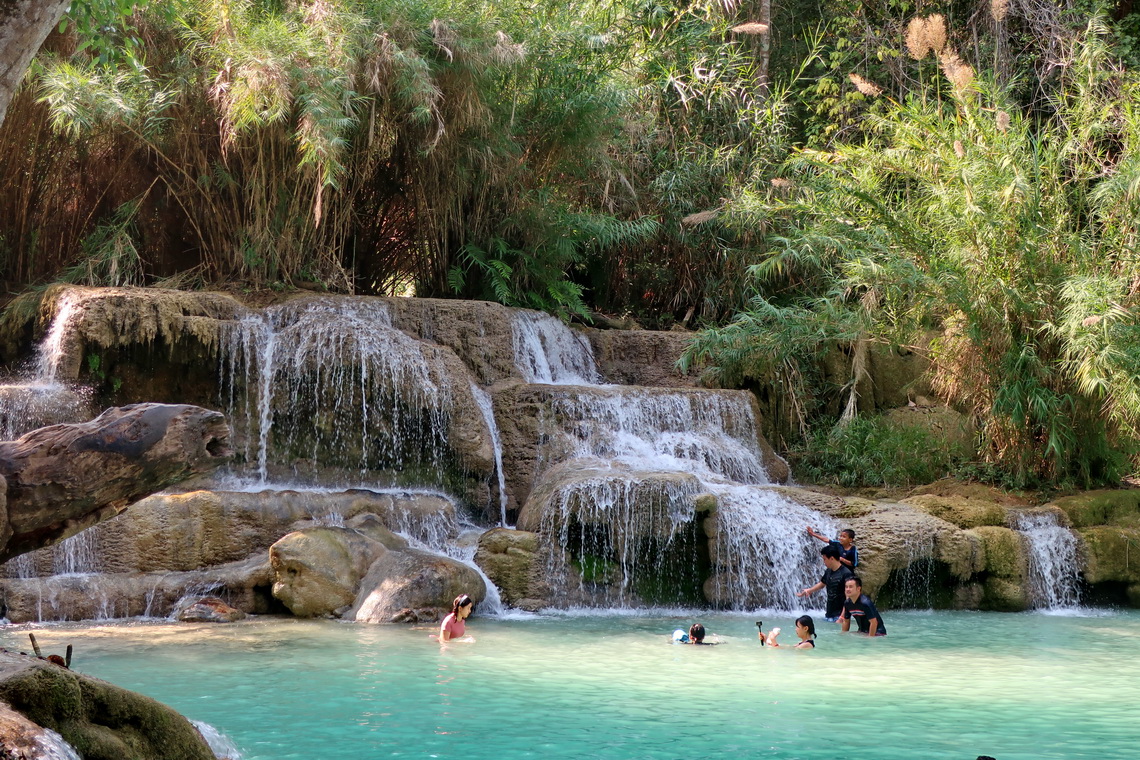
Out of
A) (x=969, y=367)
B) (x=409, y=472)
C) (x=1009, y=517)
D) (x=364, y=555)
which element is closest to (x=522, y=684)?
(x=364, y=555)

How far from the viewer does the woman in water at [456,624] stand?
7.67 m

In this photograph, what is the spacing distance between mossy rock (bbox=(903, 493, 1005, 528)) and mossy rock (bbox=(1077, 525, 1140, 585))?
0.83 metres

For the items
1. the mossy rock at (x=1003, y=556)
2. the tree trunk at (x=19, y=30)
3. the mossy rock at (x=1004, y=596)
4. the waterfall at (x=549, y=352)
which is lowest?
the mossy rock at (x=1004, y=596)

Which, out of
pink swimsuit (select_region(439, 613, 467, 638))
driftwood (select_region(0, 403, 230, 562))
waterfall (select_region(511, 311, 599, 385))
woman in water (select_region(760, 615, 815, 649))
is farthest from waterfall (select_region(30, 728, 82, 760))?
waterfall (select_region(511, 311, 599, 385))

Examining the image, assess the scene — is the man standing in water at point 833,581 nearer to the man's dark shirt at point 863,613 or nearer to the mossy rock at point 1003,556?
the man's dark shirt at point 863,613

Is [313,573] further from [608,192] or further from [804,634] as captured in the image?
[608,192]

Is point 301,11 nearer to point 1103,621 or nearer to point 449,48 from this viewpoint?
point 449,48

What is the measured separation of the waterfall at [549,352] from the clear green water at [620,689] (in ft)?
15.1

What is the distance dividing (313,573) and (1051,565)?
22.4 feet

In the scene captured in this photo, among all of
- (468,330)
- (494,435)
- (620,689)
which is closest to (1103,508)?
(494,435)

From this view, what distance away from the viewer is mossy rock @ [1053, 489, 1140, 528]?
11047 mm

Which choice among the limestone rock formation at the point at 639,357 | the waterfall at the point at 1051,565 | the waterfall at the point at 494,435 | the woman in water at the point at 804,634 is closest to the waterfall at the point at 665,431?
the waterfall at the point at 494,435

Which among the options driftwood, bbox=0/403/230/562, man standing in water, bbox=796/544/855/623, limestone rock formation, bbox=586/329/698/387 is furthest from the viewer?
limestone rock formation, bbox=586/329/698/387

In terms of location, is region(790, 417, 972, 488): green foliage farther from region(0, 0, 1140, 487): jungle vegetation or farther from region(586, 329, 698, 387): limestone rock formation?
region(586, 329, 698, 387): limestone rock formation
